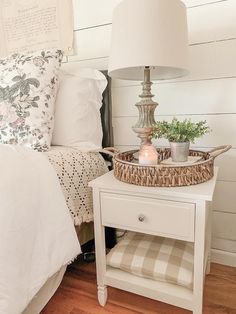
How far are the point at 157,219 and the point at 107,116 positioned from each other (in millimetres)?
676

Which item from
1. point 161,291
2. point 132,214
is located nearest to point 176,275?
point 161,291

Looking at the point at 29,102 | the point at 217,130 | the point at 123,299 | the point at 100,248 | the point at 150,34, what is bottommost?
the point at 123,299

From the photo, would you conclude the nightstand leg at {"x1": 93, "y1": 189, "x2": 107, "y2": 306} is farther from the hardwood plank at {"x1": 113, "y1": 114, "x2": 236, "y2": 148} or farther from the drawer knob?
the hardwood plank at {"x1": 113, "y1": 114, "x2": 236, "y2": 148}

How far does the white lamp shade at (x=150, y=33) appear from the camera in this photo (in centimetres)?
84

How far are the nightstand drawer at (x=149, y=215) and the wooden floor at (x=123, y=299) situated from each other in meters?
0.37

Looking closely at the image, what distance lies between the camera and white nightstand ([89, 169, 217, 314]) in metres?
0.83

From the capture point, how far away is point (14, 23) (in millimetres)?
1671

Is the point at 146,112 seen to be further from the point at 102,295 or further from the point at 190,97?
the point at 102,295

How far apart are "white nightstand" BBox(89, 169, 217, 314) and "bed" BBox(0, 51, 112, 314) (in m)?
0.12

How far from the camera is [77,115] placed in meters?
1.21

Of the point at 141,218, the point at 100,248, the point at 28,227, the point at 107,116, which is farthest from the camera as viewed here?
the point at 107,116

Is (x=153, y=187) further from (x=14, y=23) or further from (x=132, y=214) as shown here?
(x=14, y=23)

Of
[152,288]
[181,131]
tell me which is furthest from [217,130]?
[152,288]

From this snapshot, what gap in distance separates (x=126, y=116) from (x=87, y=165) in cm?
42
